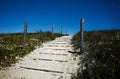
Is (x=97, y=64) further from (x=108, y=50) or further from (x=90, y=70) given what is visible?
(x=108, y=50)

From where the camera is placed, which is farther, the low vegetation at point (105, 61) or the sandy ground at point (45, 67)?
the sandy ground at point (45, 67)

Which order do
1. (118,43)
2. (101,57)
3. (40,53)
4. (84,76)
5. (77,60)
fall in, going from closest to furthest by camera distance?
(84,76) < (101,57) < (77,60) < (118,43) < (40,53)

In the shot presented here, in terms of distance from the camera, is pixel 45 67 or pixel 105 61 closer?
pixel 105 61

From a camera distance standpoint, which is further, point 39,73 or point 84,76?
point 39,73

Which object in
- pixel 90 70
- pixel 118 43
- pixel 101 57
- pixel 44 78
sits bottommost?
Result: pixel 44 78

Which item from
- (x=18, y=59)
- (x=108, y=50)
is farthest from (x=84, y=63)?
(x=18, y=59)

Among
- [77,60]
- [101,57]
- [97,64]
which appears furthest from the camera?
[77,60]

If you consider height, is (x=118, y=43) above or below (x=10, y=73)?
above

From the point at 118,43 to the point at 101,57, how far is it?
6.21 ft

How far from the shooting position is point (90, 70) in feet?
17.6

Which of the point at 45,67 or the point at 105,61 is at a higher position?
the point at 105,61

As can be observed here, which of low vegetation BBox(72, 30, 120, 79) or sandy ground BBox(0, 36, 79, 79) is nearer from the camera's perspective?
low vegetation BBox(72, 30, 120, 79)

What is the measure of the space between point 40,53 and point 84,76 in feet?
13.7

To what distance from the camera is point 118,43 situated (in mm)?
7391
